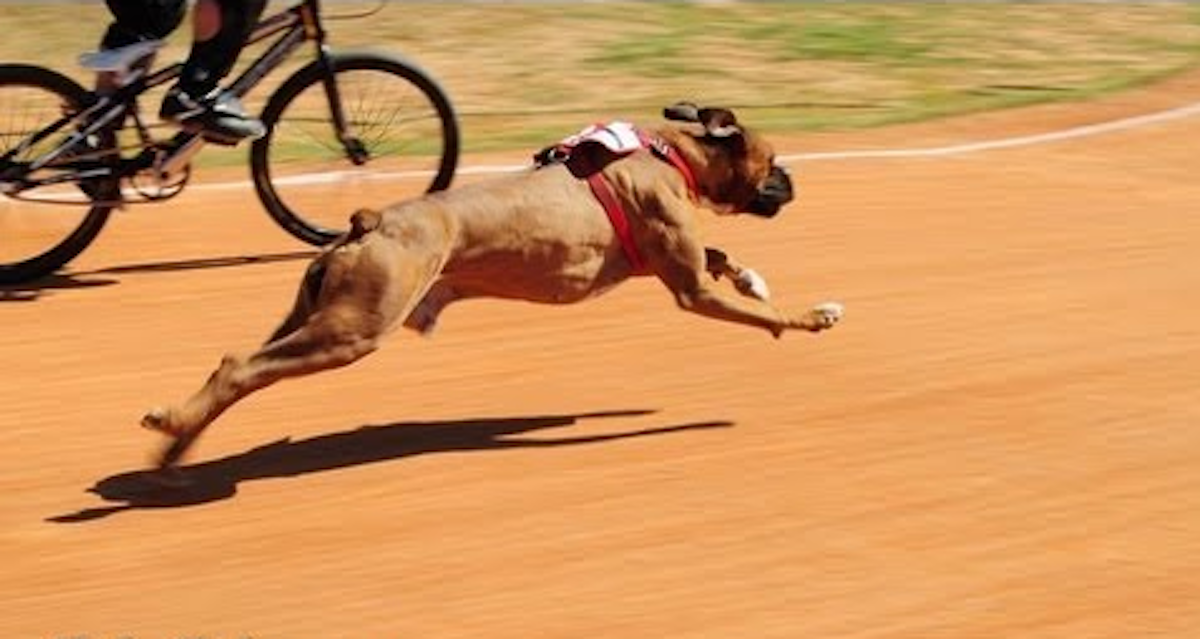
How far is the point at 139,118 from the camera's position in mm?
10672

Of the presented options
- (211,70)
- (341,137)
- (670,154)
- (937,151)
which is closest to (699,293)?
(670,154)

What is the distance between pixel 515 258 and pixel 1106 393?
2.19 metres

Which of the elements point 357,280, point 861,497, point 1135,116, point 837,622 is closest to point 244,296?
point 357,280

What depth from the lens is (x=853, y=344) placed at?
929 cm

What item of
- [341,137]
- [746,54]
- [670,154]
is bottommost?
[746,54]

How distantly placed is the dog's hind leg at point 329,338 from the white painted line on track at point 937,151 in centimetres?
443

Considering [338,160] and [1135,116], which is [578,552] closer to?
[338,160]

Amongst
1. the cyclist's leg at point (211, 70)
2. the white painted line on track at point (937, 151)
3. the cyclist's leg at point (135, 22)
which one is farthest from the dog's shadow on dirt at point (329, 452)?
the white painted line on track at point (937, 151)

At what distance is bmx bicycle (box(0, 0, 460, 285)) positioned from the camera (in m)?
10.6

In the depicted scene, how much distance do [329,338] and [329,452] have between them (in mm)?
677

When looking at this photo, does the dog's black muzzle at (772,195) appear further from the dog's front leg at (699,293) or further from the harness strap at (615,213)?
the harness strap at (615,213)

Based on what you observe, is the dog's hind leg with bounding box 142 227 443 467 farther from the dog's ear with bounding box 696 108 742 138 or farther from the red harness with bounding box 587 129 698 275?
the dog's ear with bounding box 696 108 742 138

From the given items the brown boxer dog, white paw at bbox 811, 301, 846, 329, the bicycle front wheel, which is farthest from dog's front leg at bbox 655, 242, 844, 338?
the bicycle front wheel

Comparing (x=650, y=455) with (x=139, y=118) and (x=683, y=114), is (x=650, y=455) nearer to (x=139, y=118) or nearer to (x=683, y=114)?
(x=683, y=114)
